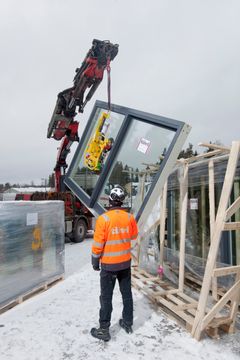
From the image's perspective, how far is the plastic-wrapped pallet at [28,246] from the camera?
4.08 metres

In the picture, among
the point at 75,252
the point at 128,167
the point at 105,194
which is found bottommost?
the point at 75,252

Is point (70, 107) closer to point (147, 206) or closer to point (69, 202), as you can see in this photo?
point (69, 202)

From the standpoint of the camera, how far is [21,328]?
11.3 feet

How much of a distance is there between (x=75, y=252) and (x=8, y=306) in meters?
3.99

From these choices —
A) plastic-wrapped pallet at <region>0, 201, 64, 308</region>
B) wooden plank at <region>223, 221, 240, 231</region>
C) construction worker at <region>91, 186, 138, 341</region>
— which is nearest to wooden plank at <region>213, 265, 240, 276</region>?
wooden plank at <region>223, 221, 240, 231</region>

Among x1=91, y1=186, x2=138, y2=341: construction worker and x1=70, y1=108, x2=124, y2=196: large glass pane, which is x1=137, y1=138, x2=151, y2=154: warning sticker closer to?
x1=70, y1=108, x2=124, y2=196: large glass pane

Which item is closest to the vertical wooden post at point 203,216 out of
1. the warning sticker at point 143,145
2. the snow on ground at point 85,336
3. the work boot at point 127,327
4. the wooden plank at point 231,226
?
the snow on ground at point 85,336

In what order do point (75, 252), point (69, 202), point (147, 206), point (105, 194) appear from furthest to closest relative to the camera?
point (69, 202) < point (75, 252) < point (105, 194) < point (147, 206)

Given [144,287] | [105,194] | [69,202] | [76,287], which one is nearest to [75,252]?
[69,202]

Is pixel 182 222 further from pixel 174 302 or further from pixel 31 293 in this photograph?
pixel 31 293

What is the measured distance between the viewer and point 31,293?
4574 mm

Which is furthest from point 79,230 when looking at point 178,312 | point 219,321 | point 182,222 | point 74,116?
point 219,321

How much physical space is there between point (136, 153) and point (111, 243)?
1.43 m

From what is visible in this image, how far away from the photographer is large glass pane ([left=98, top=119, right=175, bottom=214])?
12.4 feet
